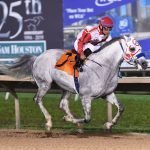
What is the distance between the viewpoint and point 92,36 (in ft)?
35.8

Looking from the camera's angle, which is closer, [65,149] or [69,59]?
[65,149]

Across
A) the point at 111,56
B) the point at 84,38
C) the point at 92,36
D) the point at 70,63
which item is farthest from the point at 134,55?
the point at 70,63

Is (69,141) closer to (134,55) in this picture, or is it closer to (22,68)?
(134,55)

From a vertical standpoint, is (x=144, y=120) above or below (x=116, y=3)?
below

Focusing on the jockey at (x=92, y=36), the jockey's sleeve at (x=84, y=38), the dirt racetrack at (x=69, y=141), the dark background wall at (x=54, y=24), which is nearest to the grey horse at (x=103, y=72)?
the jockey at (x=92, y=36)

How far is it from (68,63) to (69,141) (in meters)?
1.45

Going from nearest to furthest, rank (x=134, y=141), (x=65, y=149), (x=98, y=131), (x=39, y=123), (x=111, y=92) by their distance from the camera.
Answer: (x=65, y=149) < (x=134, y=141) < (x=111, y=92) < (x=98, y=131) < (x=39, y=123)

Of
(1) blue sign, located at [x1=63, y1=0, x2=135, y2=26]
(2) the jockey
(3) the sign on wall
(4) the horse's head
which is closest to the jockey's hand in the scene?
(2) the jockey

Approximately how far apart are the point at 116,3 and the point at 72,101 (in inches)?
122

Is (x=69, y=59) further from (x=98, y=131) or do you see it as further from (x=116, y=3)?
(x=116, y=3)

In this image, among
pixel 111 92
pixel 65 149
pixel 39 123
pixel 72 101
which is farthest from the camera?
pixel 72 101

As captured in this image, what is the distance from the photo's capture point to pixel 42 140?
10.4 m

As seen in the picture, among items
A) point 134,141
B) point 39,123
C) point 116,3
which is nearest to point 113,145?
point 134,141

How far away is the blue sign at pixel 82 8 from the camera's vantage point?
19469mm
